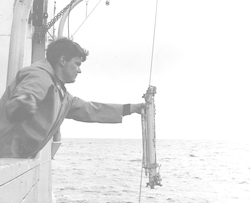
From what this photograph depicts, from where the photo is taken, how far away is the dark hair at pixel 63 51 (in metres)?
3.07

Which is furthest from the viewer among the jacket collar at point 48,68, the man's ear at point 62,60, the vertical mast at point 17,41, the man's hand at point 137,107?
the man's hand at point 137,107

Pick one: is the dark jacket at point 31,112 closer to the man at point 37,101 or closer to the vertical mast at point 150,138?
the man at point 37,101

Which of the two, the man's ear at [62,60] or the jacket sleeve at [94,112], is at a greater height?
the man's ear at [62,60]

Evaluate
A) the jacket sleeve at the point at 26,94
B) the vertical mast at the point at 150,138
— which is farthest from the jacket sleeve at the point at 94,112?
the jacket sleeve at the point at 26,94

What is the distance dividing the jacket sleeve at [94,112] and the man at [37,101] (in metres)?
0.15

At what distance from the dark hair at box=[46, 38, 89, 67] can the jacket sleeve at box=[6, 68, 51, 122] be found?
1.43 feet

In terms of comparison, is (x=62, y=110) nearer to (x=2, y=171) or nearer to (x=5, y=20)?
(x=2, y=171)

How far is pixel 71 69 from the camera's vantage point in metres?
3.08

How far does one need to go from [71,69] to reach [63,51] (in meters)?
0.16

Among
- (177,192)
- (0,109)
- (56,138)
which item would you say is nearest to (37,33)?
(56,138)

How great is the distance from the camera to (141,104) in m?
4.20

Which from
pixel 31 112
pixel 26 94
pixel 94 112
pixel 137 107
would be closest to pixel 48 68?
pixel 26 94

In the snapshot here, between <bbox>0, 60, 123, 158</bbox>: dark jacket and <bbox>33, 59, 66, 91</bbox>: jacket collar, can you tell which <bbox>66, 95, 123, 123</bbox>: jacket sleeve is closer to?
<bbox>0, 60, 123, 158</bbox>: dark jacket

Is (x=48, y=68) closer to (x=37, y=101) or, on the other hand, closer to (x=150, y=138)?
(x=37, y=101)
